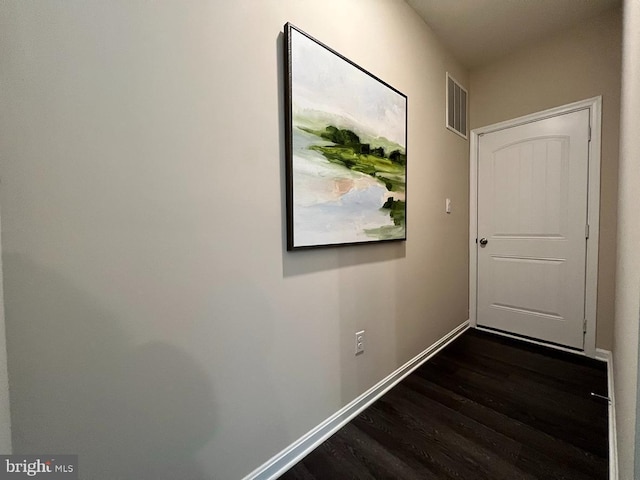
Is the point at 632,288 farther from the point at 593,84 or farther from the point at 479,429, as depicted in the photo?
the point at 593,84

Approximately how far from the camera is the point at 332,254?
52.9 inches

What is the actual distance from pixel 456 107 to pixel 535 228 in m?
1.35

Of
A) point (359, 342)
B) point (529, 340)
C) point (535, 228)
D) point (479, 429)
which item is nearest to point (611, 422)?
point (479, 429)

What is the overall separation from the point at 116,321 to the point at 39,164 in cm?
47

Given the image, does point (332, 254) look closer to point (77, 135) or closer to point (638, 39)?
point (77, 135)

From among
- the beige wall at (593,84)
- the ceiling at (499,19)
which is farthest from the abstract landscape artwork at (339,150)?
the beige wall at (593,84)

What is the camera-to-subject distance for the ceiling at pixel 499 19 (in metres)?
1.82

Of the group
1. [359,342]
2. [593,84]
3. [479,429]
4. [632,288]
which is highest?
[593,84]

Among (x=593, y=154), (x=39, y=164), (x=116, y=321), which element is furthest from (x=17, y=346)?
(x=593, y=154)

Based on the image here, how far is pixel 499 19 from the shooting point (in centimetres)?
194

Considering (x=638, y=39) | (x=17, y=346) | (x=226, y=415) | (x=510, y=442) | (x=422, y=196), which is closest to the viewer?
(x=17, y=346)

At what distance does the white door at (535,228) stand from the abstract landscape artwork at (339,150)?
1394mm

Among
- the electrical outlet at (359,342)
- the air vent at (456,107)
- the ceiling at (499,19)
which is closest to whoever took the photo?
the electrical outlet at (359,342)

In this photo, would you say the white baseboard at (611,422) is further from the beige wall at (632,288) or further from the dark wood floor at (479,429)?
the beige wall at (632,288)
